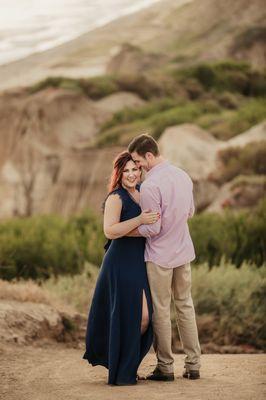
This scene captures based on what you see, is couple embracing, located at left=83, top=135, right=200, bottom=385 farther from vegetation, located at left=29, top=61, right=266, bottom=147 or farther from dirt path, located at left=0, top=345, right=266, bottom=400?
vegetation, located at left=29, top=61, right=266, bottom=147

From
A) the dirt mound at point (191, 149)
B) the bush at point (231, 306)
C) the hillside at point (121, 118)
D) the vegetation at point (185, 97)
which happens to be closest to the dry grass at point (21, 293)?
the bush at point (231, 306)

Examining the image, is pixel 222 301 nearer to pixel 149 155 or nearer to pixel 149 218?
pixel 149 155

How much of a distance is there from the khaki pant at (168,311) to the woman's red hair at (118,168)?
0.69m

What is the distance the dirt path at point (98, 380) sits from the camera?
6480mm

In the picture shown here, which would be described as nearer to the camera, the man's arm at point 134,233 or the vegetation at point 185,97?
the man's arm at point 134,233

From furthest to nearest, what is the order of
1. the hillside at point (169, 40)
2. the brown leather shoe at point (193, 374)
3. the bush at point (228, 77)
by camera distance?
the hillside at point (169, 40) → the bush at point (228, 77) → the brown leather shoe at point (193, 374)

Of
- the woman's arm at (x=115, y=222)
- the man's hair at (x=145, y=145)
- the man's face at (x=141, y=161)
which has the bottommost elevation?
the woman's arm at (x=115, y=222)

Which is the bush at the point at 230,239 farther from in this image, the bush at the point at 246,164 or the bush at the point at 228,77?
the bush at the point at 228,77

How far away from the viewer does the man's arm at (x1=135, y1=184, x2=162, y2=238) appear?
22.1 feet

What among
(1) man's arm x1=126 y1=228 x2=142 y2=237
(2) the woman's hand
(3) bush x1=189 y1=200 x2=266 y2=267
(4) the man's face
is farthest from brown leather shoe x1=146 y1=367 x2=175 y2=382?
(3) bush x1=189 y1=200 x2=266 y2=267

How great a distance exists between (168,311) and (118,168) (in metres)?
1.19

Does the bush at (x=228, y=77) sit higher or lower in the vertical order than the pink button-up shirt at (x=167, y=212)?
higher

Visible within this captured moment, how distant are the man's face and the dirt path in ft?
5.51

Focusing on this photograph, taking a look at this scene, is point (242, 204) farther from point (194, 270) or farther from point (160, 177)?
point (160, 177)
